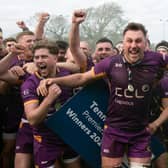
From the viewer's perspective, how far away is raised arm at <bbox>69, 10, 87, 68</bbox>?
16.8 feet

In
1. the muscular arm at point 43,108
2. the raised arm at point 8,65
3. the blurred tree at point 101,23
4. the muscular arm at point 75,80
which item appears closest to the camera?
the muscular arm at point 43,108

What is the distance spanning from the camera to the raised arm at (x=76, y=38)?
16.8 feet

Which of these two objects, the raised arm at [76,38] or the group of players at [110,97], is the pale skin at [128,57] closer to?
the group of players at [110,97]

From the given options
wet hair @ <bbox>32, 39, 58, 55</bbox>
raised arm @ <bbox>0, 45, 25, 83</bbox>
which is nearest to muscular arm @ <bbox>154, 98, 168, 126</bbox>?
wet hair @ <bbox>32, 39, 58, 55</bbox>

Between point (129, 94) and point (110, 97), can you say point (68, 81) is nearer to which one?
point (110, 97)

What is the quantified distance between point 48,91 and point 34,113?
291 millimetres

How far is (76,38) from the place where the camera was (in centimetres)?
539

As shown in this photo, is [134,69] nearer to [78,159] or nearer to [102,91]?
[102,91]

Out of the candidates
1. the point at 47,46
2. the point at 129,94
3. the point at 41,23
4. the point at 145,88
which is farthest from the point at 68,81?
the point at 41,23

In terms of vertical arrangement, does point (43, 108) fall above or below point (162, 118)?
above

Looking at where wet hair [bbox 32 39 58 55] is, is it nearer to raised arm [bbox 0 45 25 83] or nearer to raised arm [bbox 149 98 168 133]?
raised arm [bbox 0 45 25 83]

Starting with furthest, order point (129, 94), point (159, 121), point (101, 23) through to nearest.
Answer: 1. point (101, 23)
2. point (159, 121)
3. point (129, 94)

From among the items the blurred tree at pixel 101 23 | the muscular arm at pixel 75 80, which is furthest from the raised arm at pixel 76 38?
the blurred tree at pixel 101 23

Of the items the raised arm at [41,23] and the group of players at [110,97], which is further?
the raised arm at [41,23]
